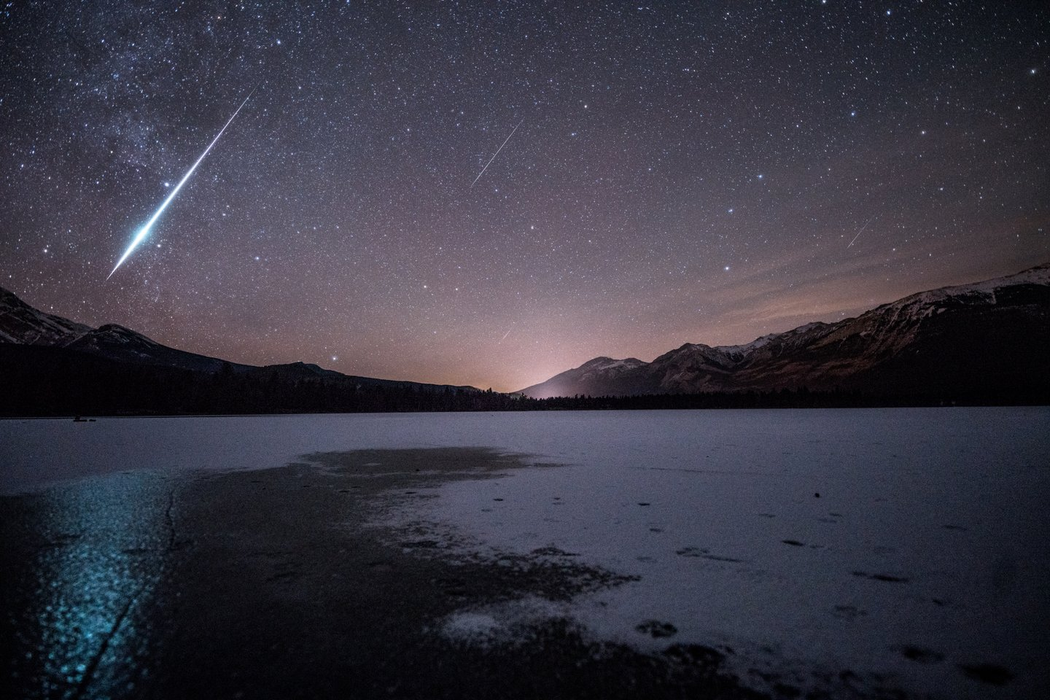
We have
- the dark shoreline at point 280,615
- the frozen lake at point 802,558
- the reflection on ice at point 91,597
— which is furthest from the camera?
the frozen lake at point 802,558

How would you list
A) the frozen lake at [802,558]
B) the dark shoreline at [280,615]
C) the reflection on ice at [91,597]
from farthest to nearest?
the frozen lake at [802,558] < the reflection on ice at [91,597] < the dark shoreline at [280,615]

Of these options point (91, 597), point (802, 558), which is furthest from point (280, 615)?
point (802, 558)

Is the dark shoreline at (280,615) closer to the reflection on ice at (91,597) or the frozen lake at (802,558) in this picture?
the reflection on ice at (91,597)

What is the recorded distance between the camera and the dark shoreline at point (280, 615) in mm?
2775

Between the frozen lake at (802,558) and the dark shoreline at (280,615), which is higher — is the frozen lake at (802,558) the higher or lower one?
the lower one

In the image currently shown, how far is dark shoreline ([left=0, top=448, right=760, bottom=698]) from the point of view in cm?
278

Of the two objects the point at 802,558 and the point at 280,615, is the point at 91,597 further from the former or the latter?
the point at 802,558

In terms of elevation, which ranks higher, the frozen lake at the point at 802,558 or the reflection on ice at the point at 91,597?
the reflection on ice at the point at 91,597

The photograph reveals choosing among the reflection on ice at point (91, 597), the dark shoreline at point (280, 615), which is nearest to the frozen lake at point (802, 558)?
the dark shoreline at point (280, 615)

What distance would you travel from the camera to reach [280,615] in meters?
3.74

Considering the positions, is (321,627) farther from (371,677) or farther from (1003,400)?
(1003,400)

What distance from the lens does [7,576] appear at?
14.9 ft

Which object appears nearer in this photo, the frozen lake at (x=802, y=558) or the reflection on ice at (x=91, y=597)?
the reflection on ice at (x=91, y=597)

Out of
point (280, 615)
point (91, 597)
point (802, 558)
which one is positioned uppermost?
point (91, 597)
